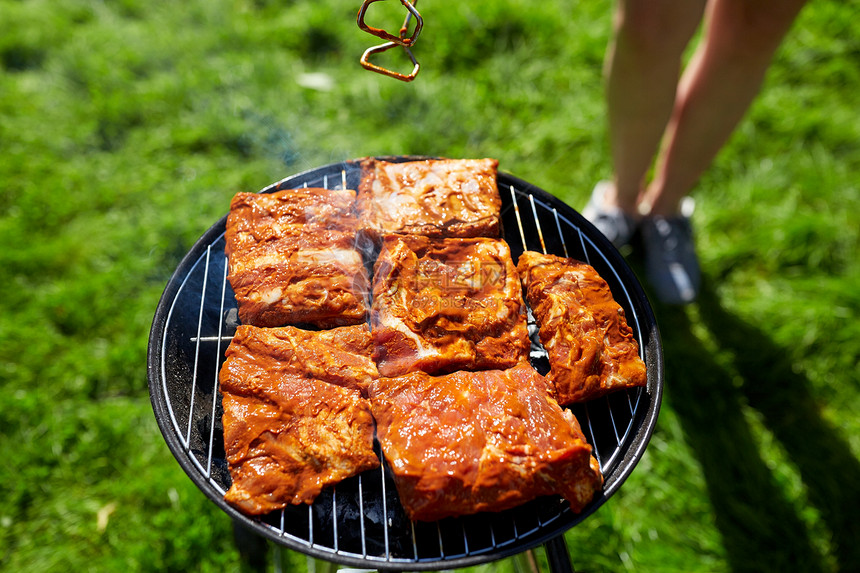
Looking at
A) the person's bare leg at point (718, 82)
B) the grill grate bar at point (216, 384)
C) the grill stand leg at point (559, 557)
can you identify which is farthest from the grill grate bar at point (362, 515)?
the person's bare leg at point (718, 82)

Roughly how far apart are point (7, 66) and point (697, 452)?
294 inches

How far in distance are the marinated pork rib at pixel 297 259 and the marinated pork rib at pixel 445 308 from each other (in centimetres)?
16

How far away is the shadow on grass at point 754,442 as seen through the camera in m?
3.37

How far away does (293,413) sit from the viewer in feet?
7.50

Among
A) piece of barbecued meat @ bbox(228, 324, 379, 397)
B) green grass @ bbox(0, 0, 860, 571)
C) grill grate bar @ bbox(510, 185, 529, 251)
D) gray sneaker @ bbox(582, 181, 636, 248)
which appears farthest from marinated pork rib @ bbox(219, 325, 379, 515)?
gray sneaker @ bbox(582, 181, 636, 248)

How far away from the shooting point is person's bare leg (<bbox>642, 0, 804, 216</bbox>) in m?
3.27

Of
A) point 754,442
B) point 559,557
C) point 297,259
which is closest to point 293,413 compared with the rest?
point 297,259

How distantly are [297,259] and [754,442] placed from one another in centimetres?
326

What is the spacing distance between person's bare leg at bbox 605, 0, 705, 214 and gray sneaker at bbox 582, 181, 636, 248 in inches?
11.2

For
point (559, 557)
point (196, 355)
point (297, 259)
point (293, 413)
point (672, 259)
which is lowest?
point (559, 557)

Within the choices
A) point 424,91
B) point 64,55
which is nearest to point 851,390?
point 424,91

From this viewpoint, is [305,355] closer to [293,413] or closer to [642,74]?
[293,413]

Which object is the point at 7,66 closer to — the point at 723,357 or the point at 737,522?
the point at 723,357

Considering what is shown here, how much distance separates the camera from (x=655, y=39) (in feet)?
10.4
